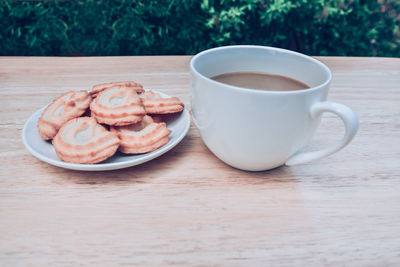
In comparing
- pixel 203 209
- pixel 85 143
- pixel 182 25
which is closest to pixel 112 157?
pixel 85 143

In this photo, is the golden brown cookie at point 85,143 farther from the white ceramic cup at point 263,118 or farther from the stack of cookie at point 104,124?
the white ceramic cup at point 263,118

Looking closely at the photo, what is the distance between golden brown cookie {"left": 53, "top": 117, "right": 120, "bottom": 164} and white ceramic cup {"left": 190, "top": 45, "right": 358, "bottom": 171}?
0.14m

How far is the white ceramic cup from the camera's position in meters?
Result: 0.45

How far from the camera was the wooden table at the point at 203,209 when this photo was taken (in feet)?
1.32

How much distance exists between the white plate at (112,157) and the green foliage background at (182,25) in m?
1.61

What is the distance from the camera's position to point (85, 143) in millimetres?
512

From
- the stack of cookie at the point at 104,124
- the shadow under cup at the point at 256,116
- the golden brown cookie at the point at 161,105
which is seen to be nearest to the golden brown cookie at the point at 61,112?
the stack of cookie at the point at 104,124

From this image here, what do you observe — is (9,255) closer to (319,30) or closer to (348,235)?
(348,235)

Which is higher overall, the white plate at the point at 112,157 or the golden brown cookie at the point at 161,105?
the golden brown cookie at the point at 161,105

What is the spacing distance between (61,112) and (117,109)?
12 centimetres

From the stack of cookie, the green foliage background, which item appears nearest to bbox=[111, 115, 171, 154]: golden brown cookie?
the stack of cookie

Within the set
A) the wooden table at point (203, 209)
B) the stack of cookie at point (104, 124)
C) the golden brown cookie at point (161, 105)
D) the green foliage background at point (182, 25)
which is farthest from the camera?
the green foliage background at point (182, 25)

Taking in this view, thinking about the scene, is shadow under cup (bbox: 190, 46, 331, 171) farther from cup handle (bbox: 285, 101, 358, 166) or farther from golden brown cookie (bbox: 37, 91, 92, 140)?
golden brown cookie (bbox: 37, 91, 92, 140)

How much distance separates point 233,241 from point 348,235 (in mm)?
149
